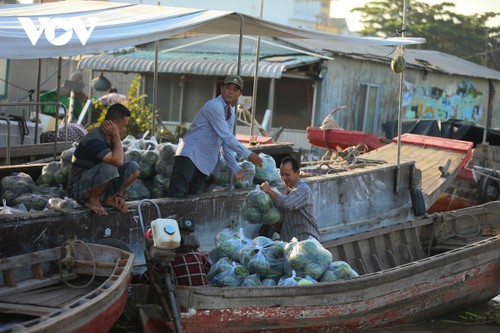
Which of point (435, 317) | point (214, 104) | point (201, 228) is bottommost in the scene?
point (435, 317)

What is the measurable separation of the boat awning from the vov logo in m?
11.5

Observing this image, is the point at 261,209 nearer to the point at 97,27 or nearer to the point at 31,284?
the point at 97,27

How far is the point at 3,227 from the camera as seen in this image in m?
6.75

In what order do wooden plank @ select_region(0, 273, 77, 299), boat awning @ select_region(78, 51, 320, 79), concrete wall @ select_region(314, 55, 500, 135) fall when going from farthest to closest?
1. concrete wall @ select_region(314, 55, 500, 135)
2. boat awning @ select_region(78, 51, 320, 79)
3. wooden plank @ select_region(0, 273, 77, 299)

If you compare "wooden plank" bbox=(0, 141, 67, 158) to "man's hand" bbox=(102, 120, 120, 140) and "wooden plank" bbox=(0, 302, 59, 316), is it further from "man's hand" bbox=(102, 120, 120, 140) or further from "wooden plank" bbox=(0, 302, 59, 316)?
"wooden plank" bbox=(0, 302, 59, 316)

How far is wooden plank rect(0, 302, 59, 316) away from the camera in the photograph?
5.78 meters

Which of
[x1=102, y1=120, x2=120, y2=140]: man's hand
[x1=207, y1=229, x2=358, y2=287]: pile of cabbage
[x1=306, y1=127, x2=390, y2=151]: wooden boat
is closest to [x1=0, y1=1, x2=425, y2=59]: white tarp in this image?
[x1=102, y1=120, x2=120, y2=140]: man's hand

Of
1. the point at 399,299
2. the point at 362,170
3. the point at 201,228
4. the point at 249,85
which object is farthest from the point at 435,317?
the point at 249,85

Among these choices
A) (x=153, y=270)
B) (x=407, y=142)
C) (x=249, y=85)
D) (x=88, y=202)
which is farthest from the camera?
(x=249, y=85)

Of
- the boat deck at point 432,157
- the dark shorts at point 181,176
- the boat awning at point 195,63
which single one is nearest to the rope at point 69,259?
the dark shorts at point 181,176

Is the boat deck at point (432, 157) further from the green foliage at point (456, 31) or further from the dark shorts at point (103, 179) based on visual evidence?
the green foliage at point (456, 31)

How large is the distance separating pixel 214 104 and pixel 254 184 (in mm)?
1366

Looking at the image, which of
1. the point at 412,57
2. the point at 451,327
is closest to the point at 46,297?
the point at 451,327

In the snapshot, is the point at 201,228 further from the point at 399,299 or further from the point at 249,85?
the point at 249,85
